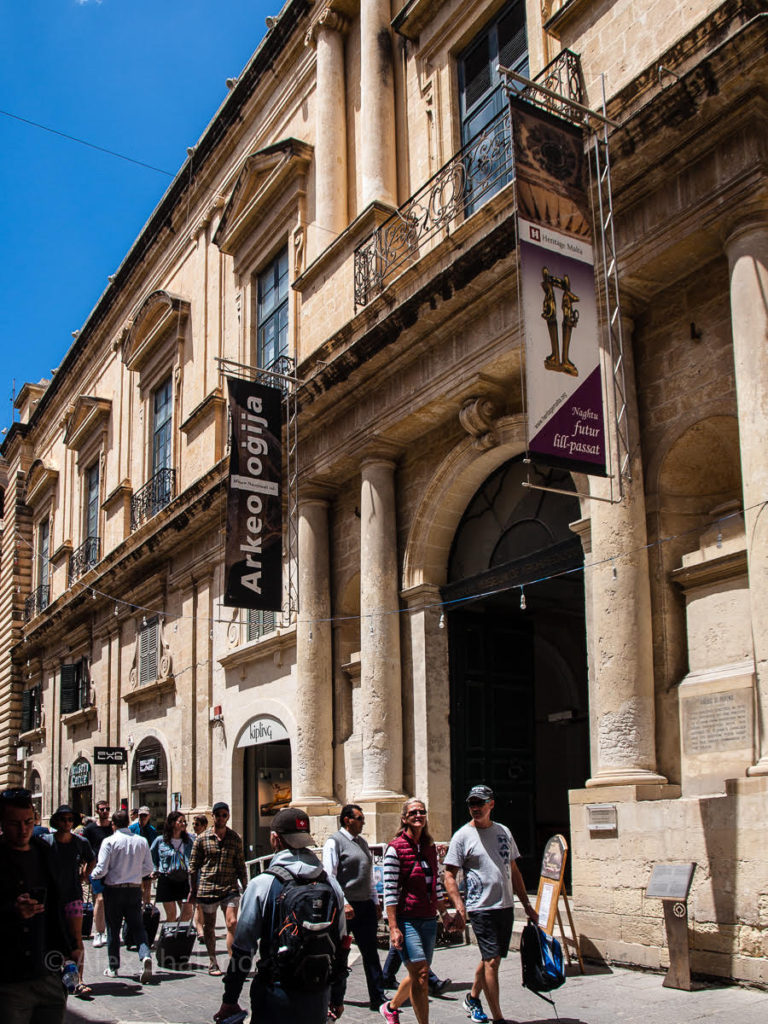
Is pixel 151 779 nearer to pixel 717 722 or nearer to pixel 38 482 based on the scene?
pixel 717 722

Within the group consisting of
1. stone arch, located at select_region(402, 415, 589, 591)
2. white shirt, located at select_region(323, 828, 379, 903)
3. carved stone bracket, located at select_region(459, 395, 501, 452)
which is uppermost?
carved stone bracket, located at select_region(459, 395, 501, 452)

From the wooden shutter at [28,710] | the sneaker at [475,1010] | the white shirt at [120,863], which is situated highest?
the wooden shutter at [28,710]

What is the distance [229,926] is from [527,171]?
6909 mm

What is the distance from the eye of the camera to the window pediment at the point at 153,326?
22234 millimetres

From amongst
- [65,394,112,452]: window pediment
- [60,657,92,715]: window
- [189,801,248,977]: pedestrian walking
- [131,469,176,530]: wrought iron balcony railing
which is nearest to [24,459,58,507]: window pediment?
[65,394,112,452]: window pediment

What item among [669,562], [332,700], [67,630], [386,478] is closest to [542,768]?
[332,700]

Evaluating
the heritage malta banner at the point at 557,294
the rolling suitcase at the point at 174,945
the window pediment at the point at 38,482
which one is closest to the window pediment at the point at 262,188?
the heritage malta banner at the point at 557,294

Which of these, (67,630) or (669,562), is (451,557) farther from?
(67,630)

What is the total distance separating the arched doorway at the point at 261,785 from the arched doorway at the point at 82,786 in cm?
802

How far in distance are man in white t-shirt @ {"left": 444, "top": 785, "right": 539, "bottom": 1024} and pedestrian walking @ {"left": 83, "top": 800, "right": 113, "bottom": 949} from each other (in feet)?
15.1

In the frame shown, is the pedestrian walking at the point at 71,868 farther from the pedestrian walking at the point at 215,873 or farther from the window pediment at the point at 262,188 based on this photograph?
the window pediment at the point at 262,188

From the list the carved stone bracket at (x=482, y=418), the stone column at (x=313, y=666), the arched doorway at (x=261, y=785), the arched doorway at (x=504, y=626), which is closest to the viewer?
the arched doorway at (x=504, y=626)

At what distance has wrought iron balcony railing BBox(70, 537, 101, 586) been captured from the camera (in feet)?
87.1

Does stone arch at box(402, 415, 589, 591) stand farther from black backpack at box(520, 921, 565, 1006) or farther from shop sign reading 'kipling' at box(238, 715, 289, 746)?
black backpack at box(520, 921, 565, 1006)
